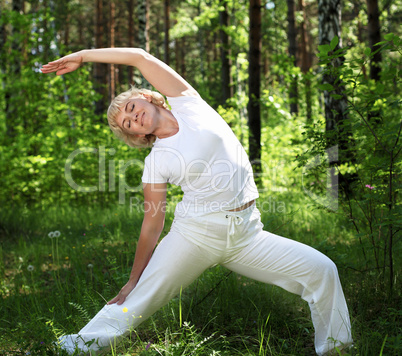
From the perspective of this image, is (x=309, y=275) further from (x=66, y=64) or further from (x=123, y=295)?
(x=66, y=64)

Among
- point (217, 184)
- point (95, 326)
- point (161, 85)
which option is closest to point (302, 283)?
point (217, 184)

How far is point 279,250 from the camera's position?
2.32m

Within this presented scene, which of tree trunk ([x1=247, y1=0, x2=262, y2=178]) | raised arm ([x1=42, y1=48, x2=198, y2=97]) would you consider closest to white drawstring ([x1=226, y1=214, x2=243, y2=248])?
raised arm ([x1=42, y1=48, x2=198, y2=97])

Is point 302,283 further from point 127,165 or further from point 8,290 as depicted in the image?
point 127,165

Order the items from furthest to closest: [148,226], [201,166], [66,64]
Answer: [66,64], [148,226], [201,166]

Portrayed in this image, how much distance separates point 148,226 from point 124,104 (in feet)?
2.40

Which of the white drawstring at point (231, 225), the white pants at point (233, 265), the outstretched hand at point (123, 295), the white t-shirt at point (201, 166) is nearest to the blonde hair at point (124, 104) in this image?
the white t-shirt at point (201, 166)

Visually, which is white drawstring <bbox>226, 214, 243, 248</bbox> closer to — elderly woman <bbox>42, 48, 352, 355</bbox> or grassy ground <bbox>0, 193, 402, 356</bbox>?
elderly woman <bbox>42, 48, 352, 355</bbox>

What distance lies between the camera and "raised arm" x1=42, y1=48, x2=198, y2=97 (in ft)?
8.11

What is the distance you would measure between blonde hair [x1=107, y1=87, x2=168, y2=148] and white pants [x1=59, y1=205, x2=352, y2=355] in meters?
0.59

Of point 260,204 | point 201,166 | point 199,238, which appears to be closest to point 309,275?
point 199,238

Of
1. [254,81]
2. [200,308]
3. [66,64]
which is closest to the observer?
[66,64]

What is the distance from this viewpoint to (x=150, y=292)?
236 centimetres

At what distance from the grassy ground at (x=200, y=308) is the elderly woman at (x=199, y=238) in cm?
19
